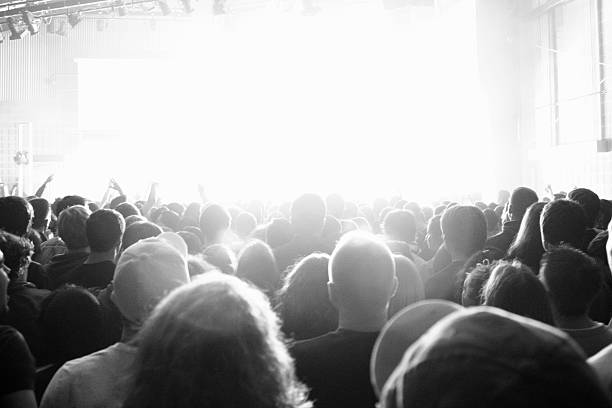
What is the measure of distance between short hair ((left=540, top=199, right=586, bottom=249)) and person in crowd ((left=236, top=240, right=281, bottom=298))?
1.77m

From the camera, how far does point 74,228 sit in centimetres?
516

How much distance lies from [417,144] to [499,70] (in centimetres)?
471

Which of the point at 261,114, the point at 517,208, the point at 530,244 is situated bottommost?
the point at 530,244

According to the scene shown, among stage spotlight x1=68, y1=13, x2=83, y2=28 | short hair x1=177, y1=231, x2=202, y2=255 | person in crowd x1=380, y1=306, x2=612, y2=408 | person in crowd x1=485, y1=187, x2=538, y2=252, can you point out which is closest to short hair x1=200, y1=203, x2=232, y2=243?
short hair x1=177, y1=231, x2=202, y2=255

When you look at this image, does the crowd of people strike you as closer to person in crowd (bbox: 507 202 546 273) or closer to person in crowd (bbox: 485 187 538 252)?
person in crowd (bbox: 507 202 546 273)

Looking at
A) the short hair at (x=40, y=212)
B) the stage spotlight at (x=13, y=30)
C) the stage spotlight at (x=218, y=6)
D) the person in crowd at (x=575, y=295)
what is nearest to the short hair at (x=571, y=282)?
the person in crowd at (x=575, y=295)

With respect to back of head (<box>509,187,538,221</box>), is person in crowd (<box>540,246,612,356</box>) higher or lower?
lower

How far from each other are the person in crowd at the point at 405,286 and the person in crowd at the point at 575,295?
948mm

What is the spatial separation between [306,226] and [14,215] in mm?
2114

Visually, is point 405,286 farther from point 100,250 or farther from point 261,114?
point 261,114

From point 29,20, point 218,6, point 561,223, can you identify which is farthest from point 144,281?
point 29,20

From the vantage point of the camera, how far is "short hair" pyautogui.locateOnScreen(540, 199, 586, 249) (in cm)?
452

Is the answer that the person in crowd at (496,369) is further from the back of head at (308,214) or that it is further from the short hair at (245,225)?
the short hair at (245,225)

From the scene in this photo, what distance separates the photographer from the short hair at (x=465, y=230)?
4.55 meters
